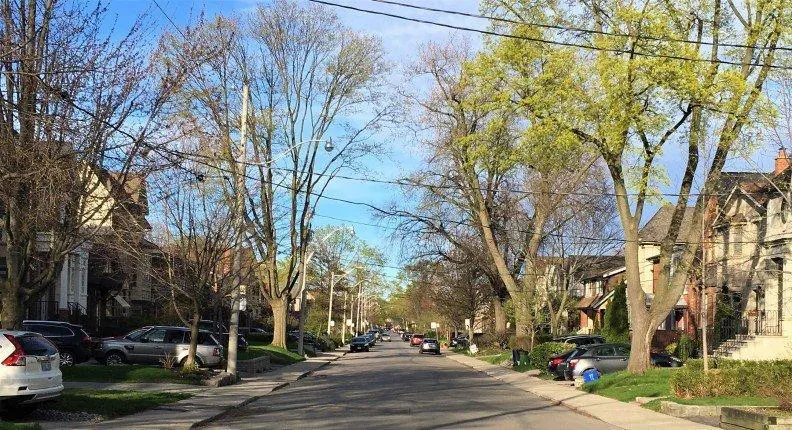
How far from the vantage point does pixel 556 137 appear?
2695 cm

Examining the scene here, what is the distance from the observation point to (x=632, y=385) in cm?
2500

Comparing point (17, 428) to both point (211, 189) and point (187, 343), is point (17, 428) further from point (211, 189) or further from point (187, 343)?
point (187, 343)

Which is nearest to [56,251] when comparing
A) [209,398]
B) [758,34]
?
[209,398]

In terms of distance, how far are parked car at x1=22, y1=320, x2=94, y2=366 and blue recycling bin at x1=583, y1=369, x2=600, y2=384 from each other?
16954 mm

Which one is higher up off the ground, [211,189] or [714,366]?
[211,189]

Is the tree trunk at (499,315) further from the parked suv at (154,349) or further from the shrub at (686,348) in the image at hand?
the parked suv at (154,349)

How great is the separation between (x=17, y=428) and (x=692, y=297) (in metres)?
37.6

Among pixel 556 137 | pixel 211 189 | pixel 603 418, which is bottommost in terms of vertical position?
pixel 603 418

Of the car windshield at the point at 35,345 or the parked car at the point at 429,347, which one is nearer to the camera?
the car windshield at the point at 35,345

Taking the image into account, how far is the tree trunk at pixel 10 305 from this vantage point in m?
16.6

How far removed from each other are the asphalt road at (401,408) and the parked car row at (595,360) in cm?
279

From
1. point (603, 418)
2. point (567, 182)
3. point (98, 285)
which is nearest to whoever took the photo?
point (603, 418)

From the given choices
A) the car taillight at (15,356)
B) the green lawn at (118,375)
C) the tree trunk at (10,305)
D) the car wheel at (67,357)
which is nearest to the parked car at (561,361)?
the green lawn at (118,375)

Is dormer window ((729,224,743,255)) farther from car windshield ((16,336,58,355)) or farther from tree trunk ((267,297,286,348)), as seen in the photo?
car windshield ((16,336,58,355))
